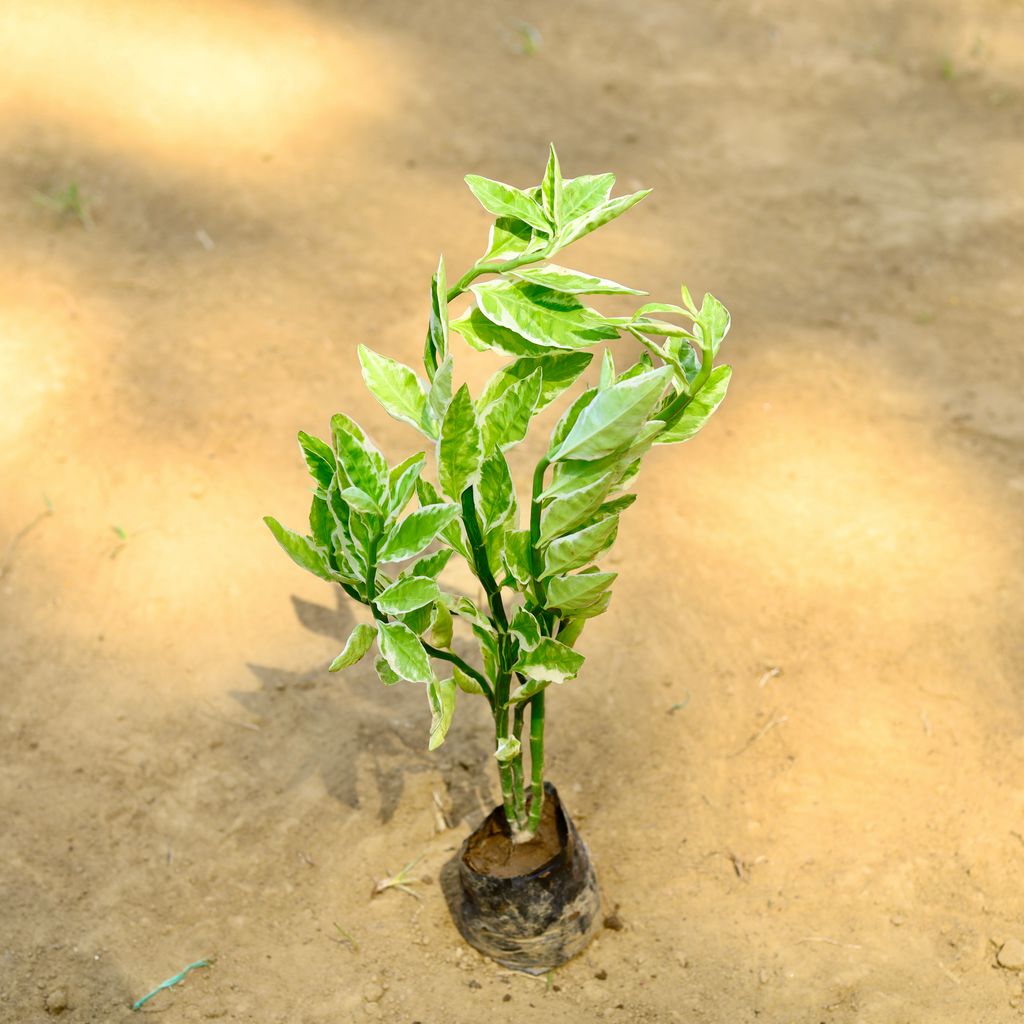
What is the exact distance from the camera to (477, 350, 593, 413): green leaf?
170 cm

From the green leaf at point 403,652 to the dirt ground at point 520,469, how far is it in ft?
2.59

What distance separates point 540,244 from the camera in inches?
63.6

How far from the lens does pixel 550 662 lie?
1735mm

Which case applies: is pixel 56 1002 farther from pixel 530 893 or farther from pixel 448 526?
pixel 448 526

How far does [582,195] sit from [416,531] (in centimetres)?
50

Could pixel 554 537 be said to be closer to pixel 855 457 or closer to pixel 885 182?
pixel 855 457

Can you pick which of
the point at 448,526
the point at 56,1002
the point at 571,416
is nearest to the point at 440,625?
the point at 448,526

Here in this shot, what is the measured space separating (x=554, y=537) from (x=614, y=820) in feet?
3.19

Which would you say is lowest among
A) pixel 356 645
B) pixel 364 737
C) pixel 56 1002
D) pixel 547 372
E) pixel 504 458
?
pixel 56 1002

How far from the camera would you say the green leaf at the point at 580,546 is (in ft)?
5.40

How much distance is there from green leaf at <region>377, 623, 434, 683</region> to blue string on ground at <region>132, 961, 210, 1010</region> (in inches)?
34.2

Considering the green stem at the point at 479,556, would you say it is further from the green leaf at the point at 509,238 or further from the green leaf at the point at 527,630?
the green leaf at the point at 509,238

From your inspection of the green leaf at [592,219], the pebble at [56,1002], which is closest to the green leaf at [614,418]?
the green leaf at [592,219]

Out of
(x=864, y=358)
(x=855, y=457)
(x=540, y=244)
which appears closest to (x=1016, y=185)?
(x=864, y=358)
